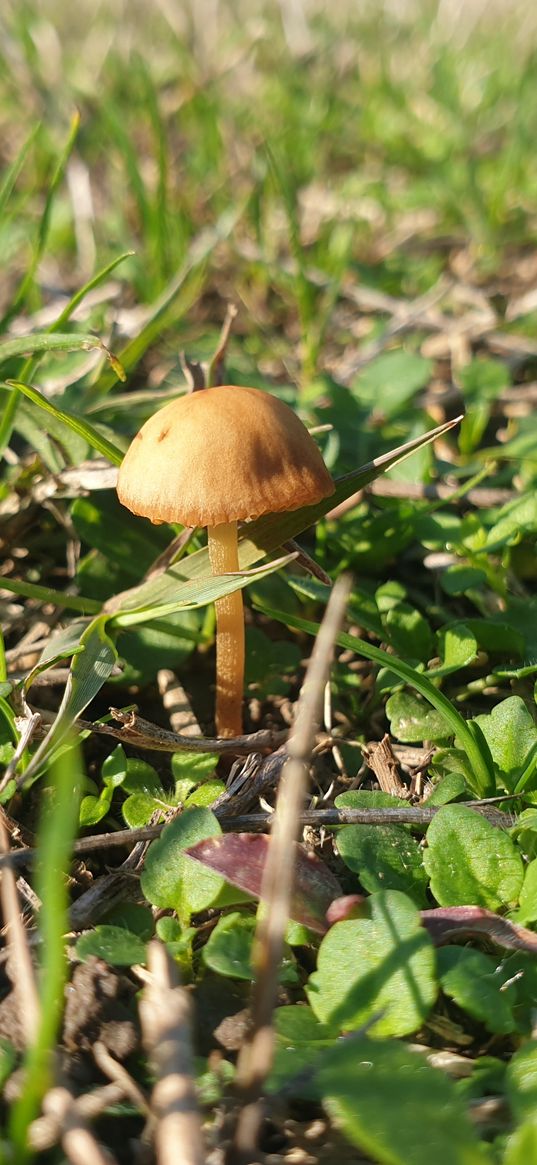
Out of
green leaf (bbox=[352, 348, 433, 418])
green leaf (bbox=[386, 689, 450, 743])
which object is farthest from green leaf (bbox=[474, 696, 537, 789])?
green leaf (bbox=[352, 348, 433, 418])

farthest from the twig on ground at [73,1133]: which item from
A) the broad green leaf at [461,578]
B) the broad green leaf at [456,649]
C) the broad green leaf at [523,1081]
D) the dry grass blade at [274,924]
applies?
the broad green leaf at [461,578]

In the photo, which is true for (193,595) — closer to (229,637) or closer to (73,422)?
(229,637)

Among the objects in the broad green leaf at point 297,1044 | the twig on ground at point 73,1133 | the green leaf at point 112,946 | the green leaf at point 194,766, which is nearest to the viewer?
the twig on ground at point 73,1133

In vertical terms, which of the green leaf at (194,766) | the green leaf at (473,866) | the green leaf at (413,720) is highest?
the green leaf at (413,720)

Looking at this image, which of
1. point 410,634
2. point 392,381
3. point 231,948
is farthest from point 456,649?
point 392,381

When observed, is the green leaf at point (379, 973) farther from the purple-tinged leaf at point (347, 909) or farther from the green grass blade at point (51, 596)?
the green grass blade at point (51, 596)

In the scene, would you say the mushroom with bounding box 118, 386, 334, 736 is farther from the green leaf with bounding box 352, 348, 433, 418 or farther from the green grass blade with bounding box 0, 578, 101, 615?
the green leaf with bounding box 352, 348, 433, 418

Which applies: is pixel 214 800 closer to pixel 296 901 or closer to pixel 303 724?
pixel 296 901
